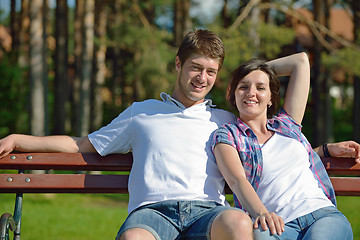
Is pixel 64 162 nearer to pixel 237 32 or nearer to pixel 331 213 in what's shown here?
pixel 331 213

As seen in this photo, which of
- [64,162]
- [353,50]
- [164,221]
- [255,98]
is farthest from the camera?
[353,50]

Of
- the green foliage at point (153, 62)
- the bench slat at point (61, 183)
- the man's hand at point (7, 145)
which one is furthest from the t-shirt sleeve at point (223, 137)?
the green foliage at point (153, 62)

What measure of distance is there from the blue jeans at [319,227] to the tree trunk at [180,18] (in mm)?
15262

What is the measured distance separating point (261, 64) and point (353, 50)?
11.5 m

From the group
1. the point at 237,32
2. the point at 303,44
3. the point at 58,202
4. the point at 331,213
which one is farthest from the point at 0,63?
the point at 303,44

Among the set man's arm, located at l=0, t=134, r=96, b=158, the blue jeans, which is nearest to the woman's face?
the blue jeans

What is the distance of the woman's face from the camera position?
3705 millimetres

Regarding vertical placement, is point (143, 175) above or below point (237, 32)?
below

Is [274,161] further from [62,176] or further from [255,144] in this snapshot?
[62,176]

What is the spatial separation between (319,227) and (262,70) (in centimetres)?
107

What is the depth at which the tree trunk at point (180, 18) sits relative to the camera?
18.9m

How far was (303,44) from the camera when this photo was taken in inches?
1576

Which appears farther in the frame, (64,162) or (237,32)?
(237,32)

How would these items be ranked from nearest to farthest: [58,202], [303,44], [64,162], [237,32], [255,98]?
[255,98] < [64,162] < [237,32] < [58,202] < [303,44]
